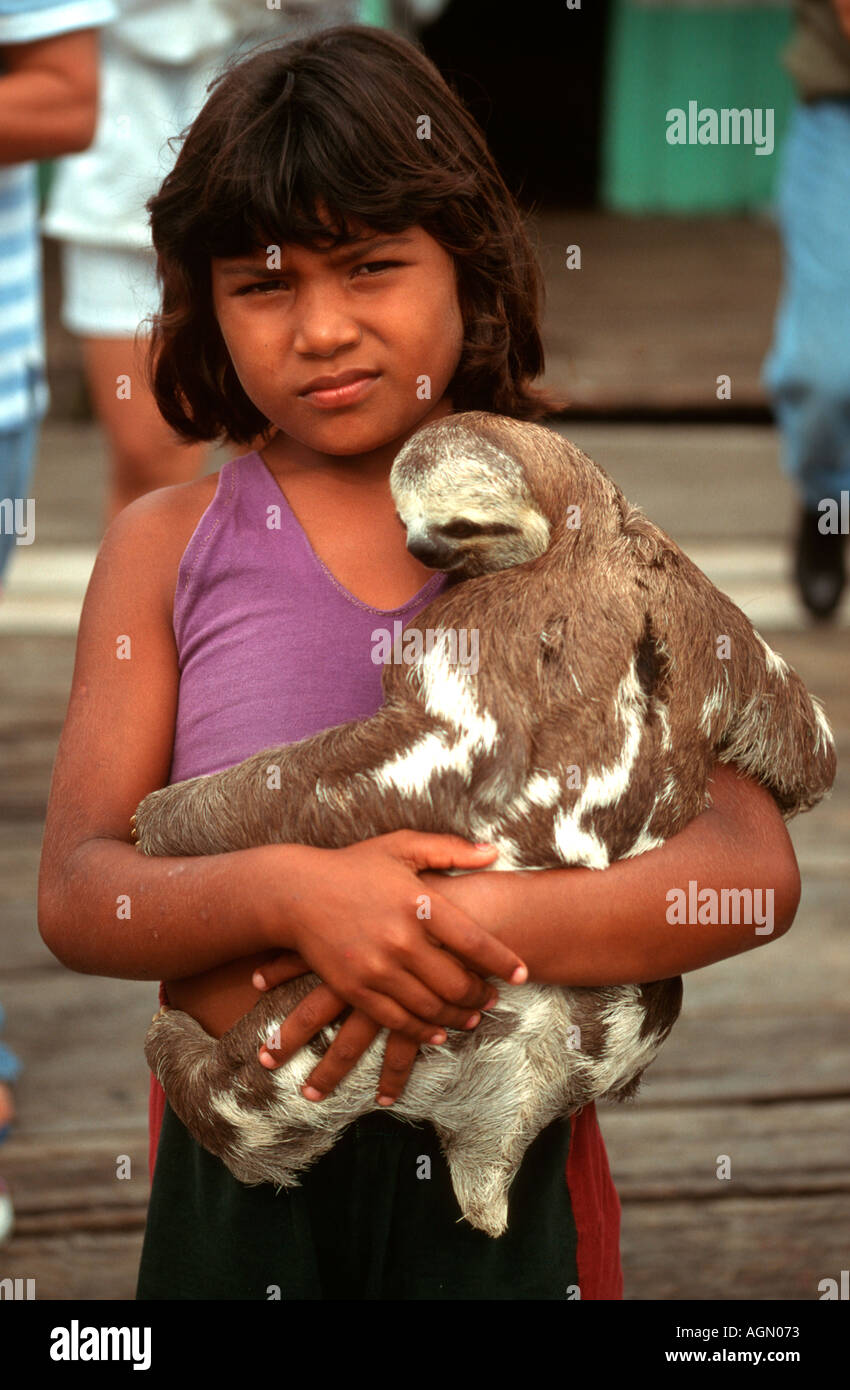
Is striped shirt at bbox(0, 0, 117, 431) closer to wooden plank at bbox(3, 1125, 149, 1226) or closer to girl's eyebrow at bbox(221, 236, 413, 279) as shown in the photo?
girl's eyebrow at bbox(221, 236, 413, 279)

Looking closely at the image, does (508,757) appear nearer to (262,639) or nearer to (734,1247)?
(262,639)

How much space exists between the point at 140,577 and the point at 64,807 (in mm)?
→ 245

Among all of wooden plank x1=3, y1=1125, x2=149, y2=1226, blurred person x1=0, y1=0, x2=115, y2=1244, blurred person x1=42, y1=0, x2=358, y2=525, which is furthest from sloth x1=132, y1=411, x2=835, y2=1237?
blurred person x1=42, y1=0, x2=358, y2=525

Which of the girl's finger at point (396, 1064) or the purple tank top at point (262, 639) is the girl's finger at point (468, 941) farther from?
the purple tank top at point (262, 639)

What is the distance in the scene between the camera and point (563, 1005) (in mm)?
1444

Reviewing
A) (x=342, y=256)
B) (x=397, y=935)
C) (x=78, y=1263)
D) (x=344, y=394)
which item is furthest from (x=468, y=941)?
(x=78, y=1263)

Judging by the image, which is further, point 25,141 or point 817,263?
point 817,263

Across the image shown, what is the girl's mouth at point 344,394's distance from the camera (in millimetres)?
1501

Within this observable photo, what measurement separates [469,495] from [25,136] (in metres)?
1.47

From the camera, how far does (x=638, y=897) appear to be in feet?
4.69

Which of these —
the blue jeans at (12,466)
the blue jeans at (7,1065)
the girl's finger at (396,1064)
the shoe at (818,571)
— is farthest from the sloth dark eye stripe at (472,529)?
the shoe at (818,571)

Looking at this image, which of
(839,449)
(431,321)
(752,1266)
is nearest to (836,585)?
(839,449)

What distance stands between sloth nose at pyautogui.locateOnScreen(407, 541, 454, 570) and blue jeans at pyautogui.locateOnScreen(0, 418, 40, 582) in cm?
130
